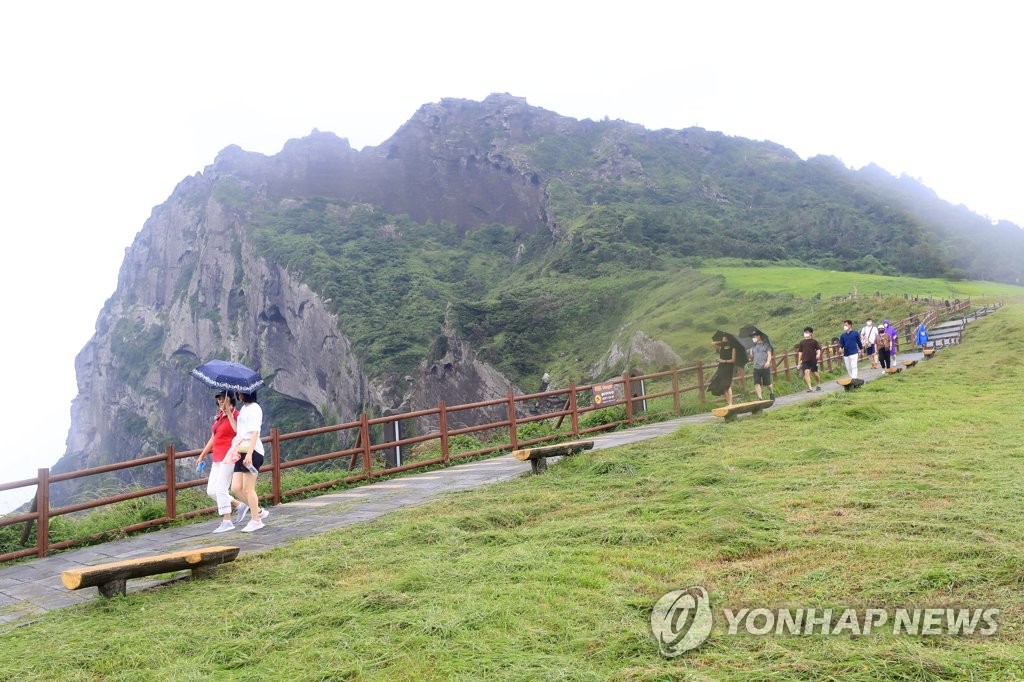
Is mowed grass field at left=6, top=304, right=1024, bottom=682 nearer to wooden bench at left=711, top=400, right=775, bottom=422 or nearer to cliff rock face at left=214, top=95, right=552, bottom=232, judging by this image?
wooden bench at left=711, top=400, right=775, bottom=422

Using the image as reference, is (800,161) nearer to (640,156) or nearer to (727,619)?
(640,156)

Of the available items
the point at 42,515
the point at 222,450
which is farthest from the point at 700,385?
the point at 42,515

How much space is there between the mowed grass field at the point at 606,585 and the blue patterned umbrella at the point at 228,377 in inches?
79.4

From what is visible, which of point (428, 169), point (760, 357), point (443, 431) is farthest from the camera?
point (428, 169)

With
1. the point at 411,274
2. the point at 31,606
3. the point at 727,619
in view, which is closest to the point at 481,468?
the point at 31,606

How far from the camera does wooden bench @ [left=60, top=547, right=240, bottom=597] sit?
184 inches

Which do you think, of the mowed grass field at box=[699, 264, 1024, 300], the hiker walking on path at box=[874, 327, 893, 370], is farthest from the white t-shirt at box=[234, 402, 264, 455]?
the mowed grass field at box=[699, 264, 1024, 300]

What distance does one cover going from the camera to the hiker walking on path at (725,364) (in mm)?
15156

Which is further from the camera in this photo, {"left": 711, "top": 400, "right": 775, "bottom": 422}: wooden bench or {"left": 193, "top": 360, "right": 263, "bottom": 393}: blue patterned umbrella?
{"left": 711, "top": 400, "right": 775, "bottom": 422}: wooden bench

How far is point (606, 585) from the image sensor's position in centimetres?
414

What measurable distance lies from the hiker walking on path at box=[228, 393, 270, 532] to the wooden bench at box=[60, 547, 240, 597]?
2054 millimetres

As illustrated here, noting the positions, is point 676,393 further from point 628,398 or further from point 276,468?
point 276,468

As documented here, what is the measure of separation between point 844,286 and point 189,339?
88124 millimetres

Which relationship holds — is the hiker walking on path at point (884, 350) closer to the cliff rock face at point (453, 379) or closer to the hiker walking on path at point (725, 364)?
the hiker walking on path at point (725, 364)
